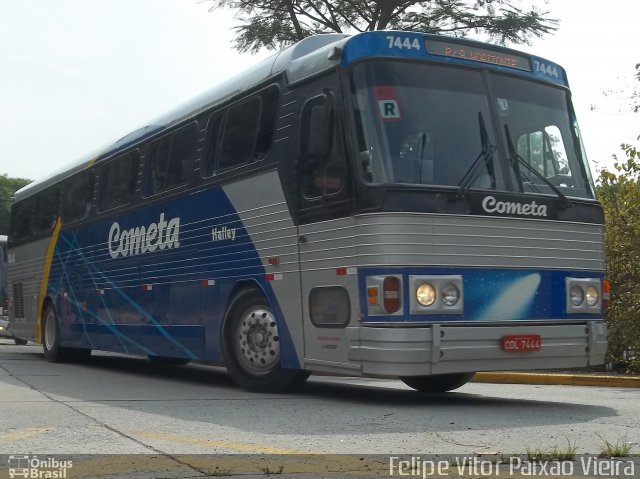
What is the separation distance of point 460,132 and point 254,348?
10.2 feet

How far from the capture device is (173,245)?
11641 millimetres

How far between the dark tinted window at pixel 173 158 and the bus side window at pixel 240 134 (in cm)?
75

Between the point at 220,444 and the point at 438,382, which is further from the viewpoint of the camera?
the point at 438,382

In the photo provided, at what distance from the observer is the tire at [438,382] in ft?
33.3

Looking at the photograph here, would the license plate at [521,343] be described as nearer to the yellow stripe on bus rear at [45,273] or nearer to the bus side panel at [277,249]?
the bus side panel at [277,249]

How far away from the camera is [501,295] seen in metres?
8.48

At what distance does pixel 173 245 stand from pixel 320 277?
11.3 ft

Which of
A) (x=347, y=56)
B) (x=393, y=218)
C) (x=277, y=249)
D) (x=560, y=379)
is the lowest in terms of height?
(x=560, y=379)

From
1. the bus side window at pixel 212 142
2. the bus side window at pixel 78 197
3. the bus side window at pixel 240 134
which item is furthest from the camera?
the bus side window at pixel 78 197

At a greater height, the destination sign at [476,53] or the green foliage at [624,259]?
the destination sign at [476,53]

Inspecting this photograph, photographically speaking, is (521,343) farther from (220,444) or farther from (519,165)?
(220,444)

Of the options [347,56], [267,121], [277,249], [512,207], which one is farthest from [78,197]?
[512,207]

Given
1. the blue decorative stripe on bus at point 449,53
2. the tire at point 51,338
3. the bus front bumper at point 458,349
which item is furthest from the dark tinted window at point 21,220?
the bus front bumper at point 458,349

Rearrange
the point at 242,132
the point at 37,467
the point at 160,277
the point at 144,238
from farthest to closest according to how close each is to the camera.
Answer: the point at 144,238, the point at 160,277, the point at 242,132, the point at 37,467
